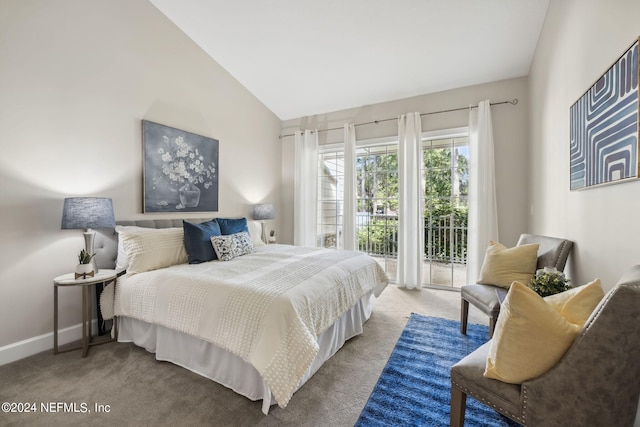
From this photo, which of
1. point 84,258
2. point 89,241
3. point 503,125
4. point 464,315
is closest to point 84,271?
point 84,258

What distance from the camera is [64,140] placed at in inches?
92.9

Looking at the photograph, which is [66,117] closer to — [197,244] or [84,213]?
[84,213]

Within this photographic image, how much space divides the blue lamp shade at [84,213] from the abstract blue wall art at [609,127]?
130 inches

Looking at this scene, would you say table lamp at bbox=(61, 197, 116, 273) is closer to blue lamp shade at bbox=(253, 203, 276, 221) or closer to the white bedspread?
the white bedspread

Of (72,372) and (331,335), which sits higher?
(331,335)

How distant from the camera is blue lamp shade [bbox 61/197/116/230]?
6.99ft

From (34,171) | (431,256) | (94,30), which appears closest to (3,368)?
(34,171)

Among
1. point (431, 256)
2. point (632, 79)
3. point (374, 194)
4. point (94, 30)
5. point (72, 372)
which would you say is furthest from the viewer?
point (374, 194)

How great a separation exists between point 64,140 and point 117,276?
1.25 m

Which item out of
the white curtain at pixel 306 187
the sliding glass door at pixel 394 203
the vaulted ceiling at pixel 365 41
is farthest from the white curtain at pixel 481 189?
the white curtain at pixel 306 187

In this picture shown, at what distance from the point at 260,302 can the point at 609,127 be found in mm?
2091

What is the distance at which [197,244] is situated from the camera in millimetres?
2629

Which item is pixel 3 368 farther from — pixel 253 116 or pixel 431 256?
pixel 431 256

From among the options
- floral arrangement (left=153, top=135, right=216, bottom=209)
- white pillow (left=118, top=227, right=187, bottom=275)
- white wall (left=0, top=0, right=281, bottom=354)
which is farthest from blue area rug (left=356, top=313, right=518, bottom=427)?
floral arrangement (left=153, top=135, right=216, bottom=209)
